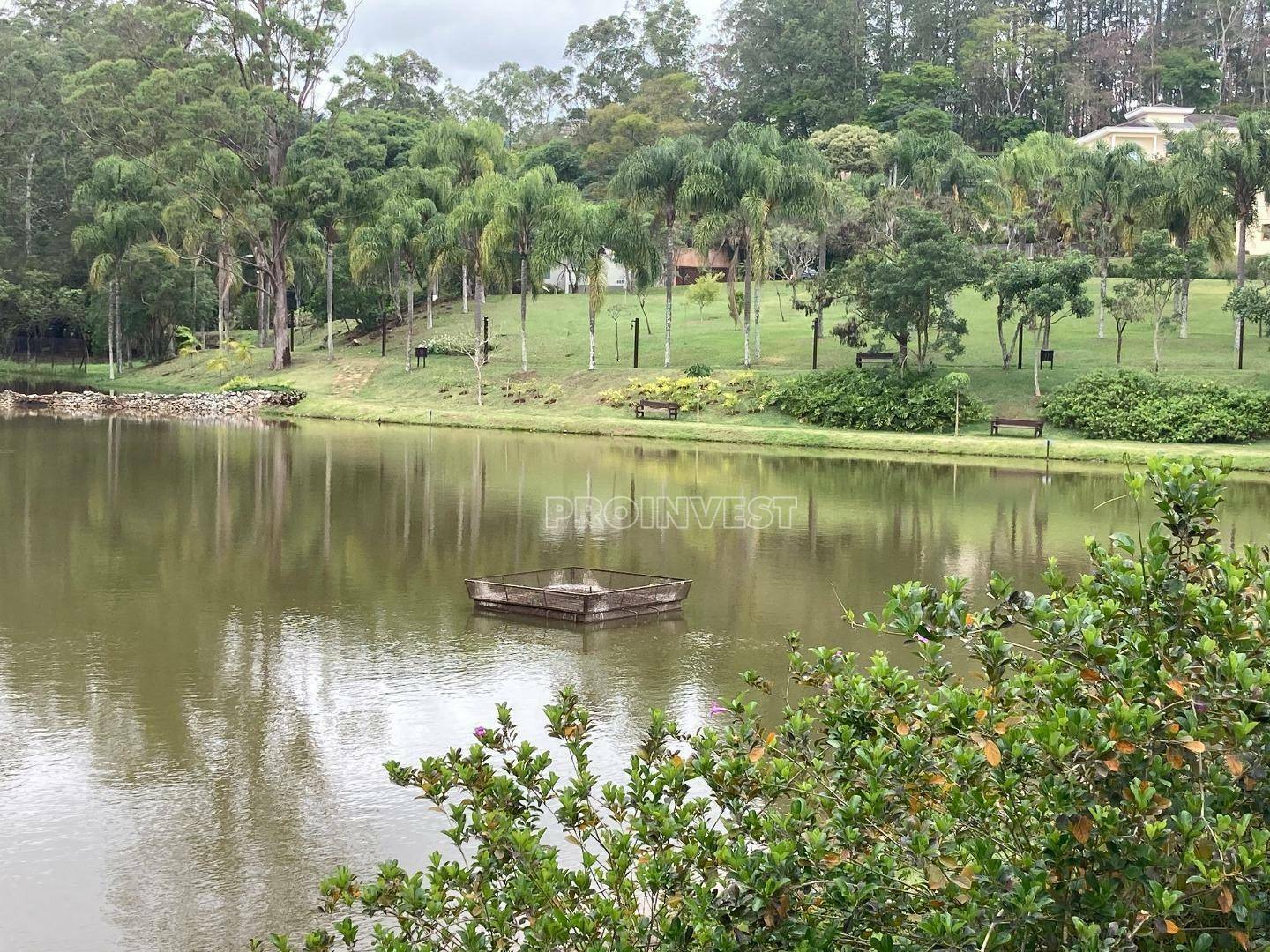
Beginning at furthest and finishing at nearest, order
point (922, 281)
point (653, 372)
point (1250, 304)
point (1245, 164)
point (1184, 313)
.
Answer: point (1184, 313) → point (653, 372) → point (1245, 164) → point (1250, 304) → point (922, 281)

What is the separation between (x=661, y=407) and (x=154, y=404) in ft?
78.2

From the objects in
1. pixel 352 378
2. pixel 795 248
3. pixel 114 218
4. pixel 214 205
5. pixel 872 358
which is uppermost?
pixel 214 205

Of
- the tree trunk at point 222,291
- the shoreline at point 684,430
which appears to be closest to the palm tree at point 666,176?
the shoreline at point 684,430

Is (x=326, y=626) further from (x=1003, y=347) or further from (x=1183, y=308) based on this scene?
(x=1183, y=308)

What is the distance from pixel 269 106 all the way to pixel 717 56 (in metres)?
59.6

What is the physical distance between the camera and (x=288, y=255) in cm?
7125

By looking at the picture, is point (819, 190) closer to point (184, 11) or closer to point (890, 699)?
point (184, 11)

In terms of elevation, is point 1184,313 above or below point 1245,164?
below

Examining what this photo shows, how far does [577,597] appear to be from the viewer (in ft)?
56.0

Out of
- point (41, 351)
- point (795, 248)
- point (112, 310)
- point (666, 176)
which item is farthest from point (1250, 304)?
point (41, 351)

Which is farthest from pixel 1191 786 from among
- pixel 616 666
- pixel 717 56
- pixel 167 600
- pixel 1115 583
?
pixel 717 56

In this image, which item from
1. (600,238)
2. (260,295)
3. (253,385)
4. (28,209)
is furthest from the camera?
(28,209)

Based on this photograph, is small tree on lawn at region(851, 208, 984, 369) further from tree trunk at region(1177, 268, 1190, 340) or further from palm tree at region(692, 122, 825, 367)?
tree trunk at region(1177, 268, 1190, 340)

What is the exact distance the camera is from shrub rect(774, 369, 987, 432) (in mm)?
44969
